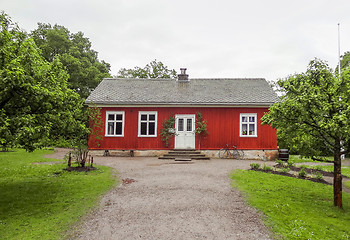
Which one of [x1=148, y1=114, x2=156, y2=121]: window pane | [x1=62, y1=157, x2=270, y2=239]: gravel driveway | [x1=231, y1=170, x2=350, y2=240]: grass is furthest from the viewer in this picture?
[x1=148, y1=114, x2=156, y2=121]: window pane

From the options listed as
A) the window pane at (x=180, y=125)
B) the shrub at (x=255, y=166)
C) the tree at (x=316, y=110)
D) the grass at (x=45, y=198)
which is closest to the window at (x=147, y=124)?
the window pane at (x=180, y=125)

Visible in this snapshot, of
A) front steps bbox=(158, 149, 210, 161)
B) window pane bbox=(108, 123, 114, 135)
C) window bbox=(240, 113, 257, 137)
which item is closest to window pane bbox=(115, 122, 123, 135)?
window pane bbox=(108, 123, 114, 135)

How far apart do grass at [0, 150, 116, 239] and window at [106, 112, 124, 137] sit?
5818 millimetres

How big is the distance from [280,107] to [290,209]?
2.62 m

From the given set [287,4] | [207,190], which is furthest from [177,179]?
[287,4]

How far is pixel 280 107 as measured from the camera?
5680 millimetres

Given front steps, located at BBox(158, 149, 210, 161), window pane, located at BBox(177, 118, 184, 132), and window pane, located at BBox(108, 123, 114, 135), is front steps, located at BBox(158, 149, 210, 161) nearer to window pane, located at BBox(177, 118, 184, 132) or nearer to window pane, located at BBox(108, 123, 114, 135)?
window pane, located at BBox(177, 118, 184, 132)

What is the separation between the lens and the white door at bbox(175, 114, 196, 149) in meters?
15.5

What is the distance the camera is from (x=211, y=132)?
607 inches

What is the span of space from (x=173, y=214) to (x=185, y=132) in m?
10.7

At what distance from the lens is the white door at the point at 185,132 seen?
15.5 meters

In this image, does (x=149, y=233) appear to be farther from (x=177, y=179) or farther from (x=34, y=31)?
(x=34, y=31)

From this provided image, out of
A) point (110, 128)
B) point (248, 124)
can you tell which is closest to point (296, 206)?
point (248, 124)

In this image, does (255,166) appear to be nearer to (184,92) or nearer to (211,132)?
(211,132)
